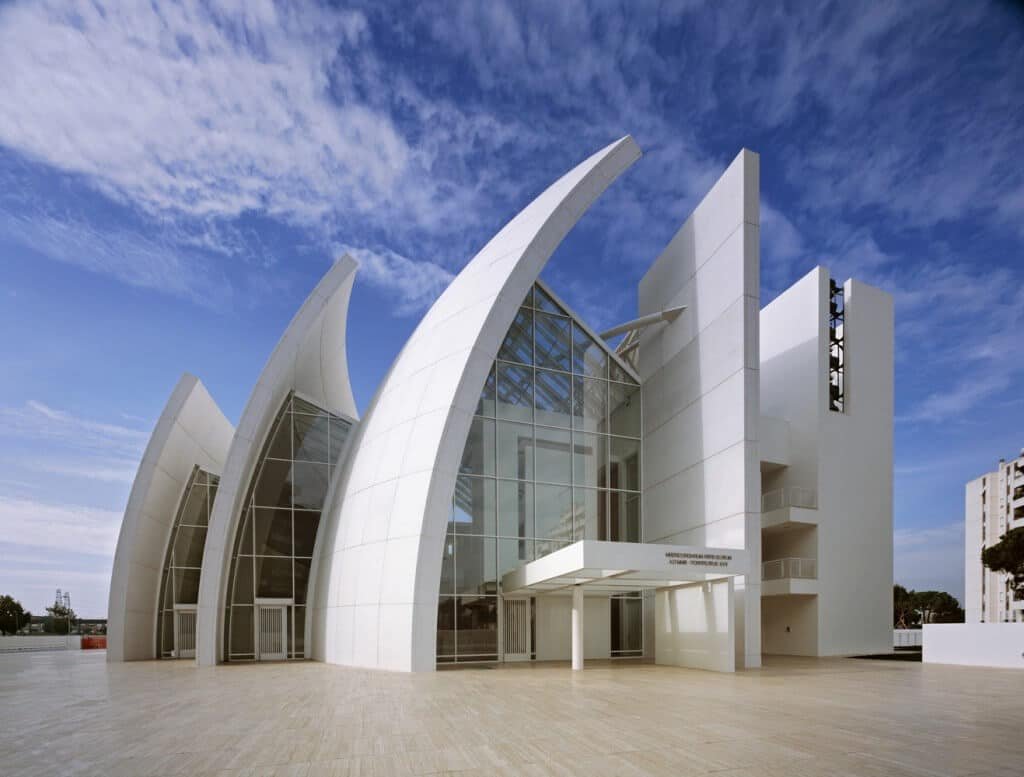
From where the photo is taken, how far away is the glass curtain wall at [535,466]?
21391mm

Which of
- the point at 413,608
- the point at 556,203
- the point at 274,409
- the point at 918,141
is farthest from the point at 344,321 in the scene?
the point at 918,141

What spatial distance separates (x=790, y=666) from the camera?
20875mm

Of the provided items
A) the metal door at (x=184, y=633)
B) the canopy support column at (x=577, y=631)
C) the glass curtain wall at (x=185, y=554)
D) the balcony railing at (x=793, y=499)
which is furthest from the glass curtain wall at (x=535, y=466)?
the glass curtain wall at (x=185, y=554)

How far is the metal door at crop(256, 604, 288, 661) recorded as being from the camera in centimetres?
2469

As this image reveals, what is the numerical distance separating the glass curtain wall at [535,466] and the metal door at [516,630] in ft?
1.49

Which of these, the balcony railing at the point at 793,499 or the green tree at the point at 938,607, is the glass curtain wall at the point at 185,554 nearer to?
the balcony railing at the point at 793,499

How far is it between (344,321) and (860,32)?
26.1 meters

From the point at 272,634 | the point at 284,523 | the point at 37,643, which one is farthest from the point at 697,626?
the point at 37,643

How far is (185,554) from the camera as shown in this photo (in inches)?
1142

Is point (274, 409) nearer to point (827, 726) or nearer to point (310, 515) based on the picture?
point (310, 515)

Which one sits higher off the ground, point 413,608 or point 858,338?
point 858,338

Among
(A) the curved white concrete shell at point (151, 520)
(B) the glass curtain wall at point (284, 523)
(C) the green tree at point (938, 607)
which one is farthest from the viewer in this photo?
(C) the green tree at point (938, 607)

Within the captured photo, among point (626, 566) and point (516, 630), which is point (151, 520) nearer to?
point (516, 630)

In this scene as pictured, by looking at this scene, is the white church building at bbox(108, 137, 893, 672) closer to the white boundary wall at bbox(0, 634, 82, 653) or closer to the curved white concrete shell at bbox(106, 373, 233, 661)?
the curved white concrete shell at bbox(106, 373, 233, 661)
